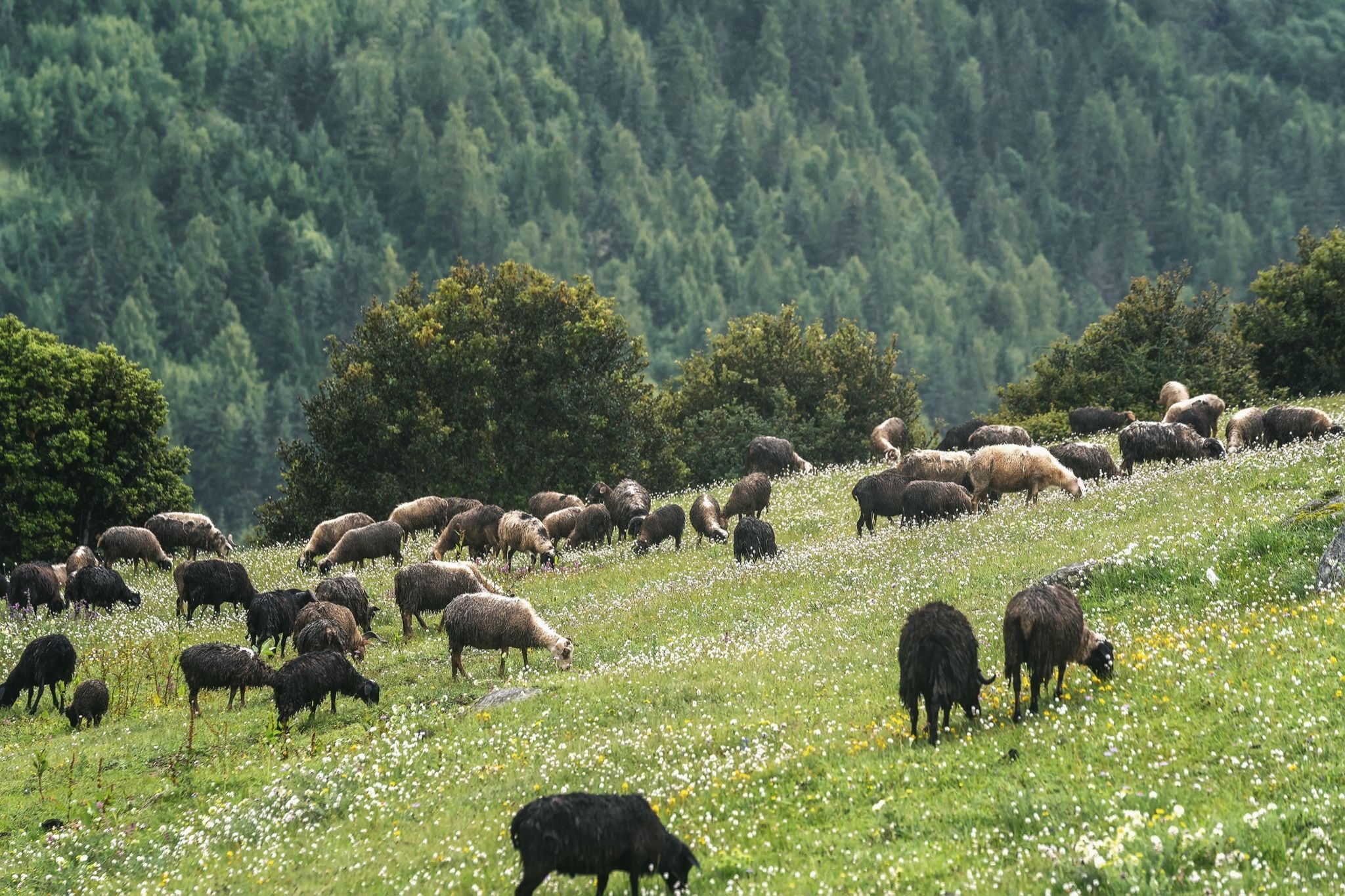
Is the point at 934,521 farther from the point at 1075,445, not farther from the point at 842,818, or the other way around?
the point at 842,818

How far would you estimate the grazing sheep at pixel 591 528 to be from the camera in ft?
115

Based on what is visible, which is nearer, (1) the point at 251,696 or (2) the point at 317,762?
(2) the point at 317,762

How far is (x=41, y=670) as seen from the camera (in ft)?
74.4

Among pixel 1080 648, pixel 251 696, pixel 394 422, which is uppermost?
pixel 394 422

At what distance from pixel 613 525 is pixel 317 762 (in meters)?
21.1

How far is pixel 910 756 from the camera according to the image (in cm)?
1312

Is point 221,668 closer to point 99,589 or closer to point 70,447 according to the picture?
point 99,589

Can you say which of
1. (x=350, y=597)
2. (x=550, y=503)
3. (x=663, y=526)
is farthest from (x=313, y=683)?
(x=550, y=503)

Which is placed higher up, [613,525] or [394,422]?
[394,422]

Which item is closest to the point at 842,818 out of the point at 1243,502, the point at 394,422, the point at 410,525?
the point at 1243,502

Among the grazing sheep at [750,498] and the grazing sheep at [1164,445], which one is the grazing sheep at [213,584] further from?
the grazing sheep at [1164,445]

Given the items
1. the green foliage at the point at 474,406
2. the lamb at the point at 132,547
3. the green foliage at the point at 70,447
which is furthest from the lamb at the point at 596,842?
the green foliage at the point at 474,406

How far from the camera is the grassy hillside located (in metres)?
10.8

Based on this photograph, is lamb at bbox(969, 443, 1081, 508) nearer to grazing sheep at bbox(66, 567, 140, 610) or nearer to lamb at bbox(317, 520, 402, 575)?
lamb at bbox(317, 520, 402, 575)
